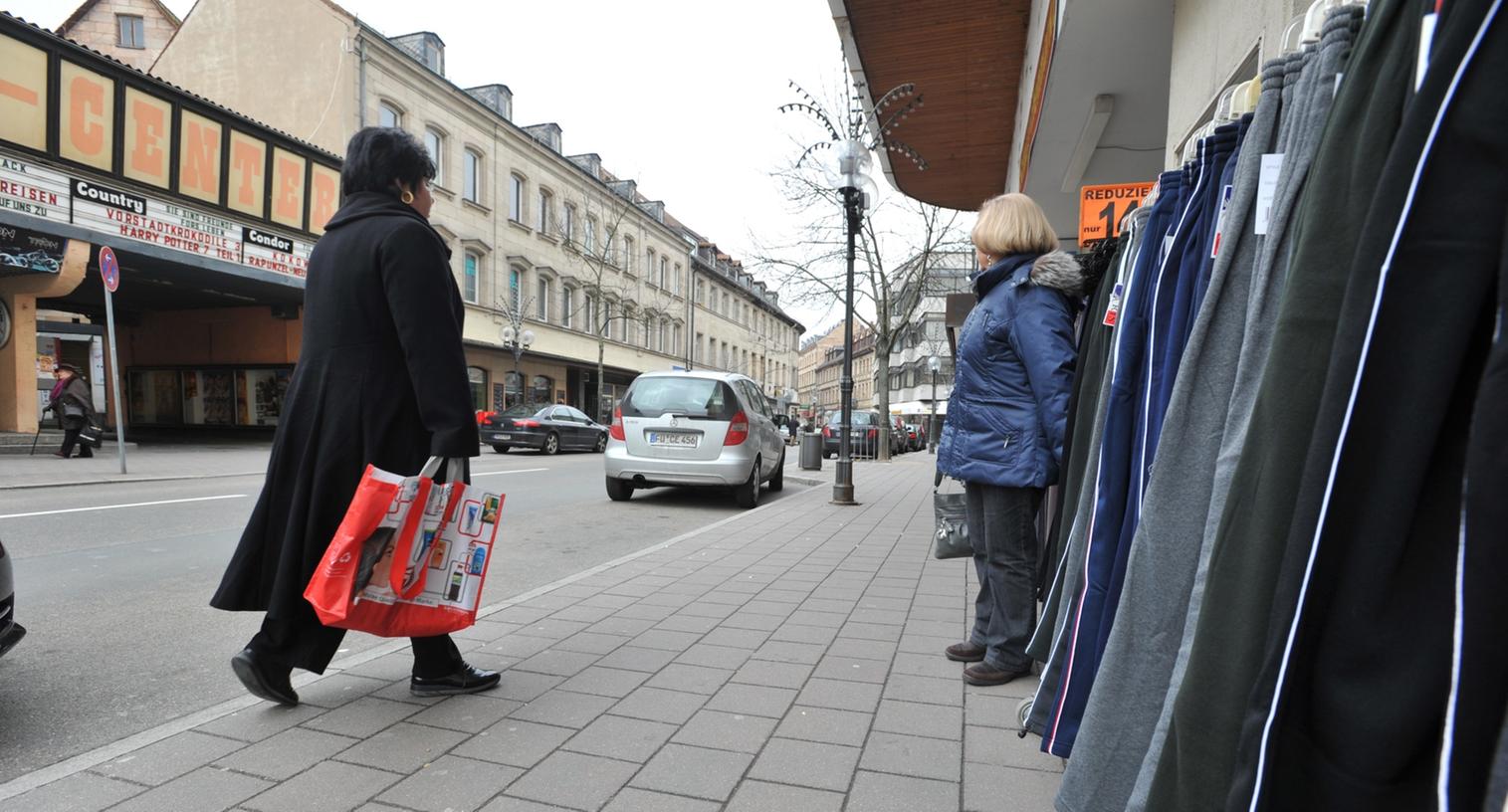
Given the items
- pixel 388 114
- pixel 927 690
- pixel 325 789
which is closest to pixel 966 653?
pixel 927 690

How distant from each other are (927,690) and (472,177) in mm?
30268

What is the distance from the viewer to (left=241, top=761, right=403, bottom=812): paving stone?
2146 millimetres

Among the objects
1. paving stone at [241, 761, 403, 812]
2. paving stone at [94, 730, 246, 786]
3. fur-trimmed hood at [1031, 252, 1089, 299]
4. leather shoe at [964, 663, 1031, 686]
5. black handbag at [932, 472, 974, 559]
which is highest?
fur-trimmed hood at [1031, 252, 1089, 299]

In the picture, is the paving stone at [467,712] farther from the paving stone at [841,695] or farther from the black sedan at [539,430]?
the black sedan at [539,430]

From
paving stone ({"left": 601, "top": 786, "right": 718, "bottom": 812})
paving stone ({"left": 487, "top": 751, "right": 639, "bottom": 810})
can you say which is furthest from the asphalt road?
paving stone ({"left": 601, "top": 786, "right": 718, "bottom": 812})

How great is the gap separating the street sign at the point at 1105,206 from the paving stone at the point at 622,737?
4.24 m

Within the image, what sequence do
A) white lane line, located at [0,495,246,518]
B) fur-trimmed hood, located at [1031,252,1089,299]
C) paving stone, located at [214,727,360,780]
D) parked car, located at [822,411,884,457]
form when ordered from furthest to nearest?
parked car, located at [822,411,884,457] < white lane line, located at [0,495,246,518] < fur-trimmed hood, located at [1031,252,1089,299] < paving stone, located at [214,727,360,780]

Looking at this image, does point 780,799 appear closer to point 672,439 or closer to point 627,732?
point 627,732

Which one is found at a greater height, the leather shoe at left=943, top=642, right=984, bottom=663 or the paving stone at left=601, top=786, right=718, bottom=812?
the leather shoe at left=943, top=642, right=984, bottom=663

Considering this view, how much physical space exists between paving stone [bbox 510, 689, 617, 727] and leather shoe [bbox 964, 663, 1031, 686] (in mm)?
1405

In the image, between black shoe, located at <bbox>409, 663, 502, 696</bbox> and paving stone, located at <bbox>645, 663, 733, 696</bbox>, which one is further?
paving stone, located at <bbox>645, 663, 733, 696</bbox>

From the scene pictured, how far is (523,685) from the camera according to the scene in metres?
3.15

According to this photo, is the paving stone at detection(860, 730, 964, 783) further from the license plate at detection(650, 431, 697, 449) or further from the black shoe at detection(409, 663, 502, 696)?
the license plate at detection(650, 431, 697, 449)

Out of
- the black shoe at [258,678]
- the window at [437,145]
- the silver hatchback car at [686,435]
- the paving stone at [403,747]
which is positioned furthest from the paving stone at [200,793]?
the window at [437,145]
